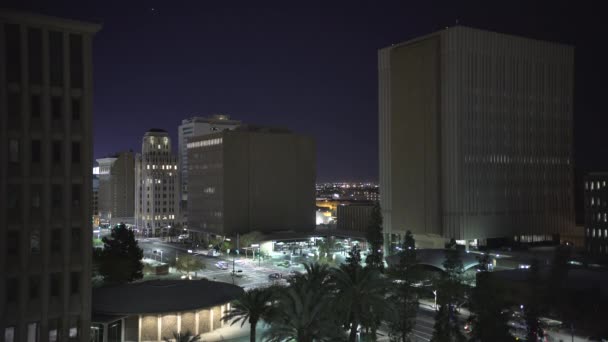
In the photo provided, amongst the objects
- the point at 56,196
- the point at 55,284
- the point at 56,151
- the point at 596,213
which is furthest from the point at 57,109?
the point at 596,213

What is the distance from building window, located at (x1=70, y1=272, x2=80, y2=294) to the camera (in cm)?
4708

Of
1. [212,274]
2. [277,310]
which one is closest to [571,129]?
[212,274]

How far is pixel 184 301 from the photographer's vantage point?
2510 inches

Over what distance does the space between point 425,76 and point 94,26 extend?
303 ft

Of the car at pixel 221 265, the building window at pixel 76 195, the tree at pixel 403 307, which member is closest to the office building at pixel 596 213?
the tree at pixel 403 307

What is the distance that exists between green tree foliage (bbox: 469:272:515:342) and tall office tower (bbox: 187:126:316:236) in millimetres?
110372

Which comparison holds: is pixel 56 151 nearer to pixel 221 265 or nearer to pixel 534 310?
pixel 534 310

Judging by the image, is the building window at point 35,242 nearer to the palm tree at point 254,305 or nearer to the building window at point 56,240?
the building window at point 56,240

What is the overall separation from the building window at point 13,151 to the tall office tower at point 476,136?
313ft

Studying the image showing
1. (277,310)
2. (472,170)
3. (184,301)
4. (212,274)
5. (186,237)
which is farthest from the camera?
(186,237)

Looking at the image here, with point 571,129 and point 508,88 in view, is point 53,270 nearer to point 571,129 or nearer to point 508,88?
point 508,88

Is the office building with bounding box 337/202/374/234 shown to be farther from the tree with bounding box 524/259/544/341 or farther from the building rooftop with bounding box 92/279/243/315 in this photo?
the tree with bounding box 524/259/544/341

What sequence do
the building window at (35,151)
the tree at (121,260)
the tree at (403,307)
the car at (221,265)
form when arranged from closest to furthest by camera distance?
1. the building window at (35,151)
2. the tree at (403,307)
3. the tree at (121,260)
4. the car at (221,265)

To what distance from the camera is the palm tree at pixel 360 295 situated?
4866 cm
